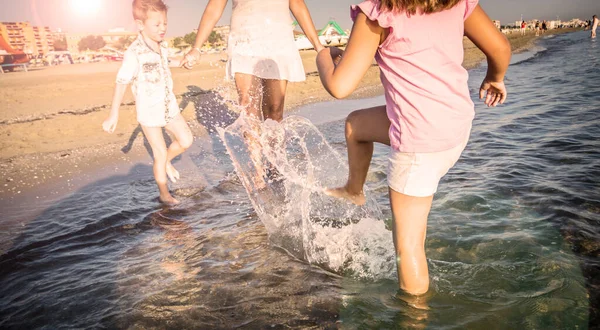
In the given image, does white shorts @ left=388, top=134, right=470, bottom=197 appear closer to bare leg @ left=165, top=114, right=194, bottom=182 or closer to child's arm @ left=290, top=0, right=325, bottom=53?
child's arm @ left=290, top=0, right=325, bottom=53

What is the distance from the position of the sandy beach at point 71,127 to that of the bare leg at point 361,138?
1970 mm

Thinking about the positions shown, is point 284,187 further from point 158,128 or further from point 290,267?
point 158,128

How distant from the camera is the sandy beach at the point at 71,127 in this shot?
507 centimetres

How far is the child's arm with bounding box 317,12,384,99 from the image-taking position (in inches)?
64.2

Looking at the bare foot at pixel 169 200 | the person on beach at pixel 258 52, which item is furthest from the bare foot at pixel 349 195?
the bare foot at pixel 169 200

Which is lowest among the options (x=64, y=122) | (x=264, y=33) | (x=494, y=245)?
(x=494, y=245)

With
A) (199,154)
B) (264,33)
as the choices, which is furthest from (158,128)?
(199,154)

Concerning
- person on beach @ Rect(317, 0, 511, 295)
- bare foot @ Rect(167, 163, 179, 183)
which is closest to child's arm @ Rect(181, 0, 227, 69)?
bare foot @ Rect(167, 163, 179, 183)

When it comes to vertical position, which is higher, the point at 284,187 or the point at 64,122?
the point at 64,122

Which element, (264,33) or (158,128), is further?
(158,128)

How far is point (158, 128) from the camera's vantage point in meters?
3.98

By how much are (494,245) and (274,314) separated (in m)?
1.63

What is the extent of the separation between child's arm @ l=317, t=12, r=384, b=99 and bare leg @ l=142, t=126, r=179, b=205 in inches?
105

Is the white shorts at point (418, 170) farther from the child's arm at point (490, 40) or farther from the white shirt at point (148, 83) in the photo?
the white shirt at point (148, 83)
